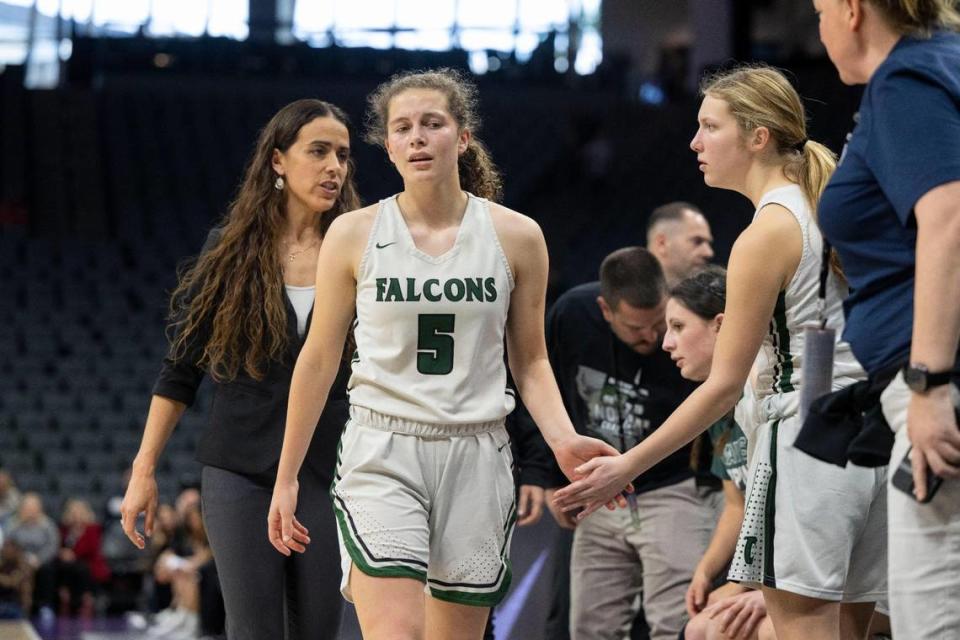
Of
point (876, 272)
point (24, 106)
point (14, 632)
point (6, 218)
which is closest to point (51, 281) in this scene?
point (6, 218)

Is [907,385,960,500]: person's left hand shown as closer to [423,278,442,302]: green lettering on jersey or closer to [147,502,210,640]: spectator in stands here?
[423,278,442,302]: green lettering on jersey

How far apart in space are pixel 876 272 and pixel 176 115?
17.4m

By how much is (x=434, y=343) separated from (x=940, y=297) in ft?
4.12

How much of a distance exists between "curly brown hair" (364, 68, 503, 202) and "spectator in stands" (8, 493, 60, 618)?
814 centimetres

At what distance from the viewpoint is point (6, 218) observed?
54.9ft

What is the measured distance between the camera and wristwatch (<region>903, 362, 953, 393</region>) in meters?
2.01

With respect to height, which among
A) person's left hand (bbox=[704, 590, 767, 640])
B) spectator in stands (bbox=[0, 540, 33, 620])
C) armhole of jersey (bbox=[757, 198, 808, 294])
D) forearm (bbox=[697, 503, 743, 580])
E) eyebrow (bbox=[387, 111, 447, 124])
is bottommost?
spectator in stands (bbox=[0, 540, 33, 620])

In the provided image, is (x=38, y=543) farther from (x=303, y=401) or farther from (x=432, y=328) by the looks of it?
(x=432, y=328)

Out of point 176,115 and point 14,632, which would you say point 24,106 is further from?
point 14,632

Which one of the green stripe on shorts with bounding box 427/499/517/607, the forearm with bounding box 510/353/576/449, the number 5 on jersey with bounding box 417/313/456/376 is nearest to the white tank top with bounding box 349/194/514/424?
the number 5 on jersey with bounding box 417/313/456/376

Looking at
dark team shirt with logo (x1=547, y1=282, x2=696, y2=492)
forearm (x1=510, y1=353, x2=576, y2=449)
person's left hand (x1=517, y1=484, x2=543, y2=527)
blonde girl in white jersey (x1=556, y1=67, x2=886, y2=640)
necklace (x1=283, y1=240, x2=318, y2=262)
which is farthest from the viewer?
dark team shirt with logo (x1=547, y1=282, x2=696, y2=492)

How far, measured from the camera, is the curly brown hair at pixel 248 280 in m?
3.67

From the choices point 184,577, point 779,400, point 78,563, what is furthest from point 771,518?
point 78,563

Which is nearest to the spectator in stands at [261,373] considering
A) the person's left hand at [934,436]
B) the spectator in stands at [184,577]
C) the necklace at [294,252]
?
the necklace at [294,252]
